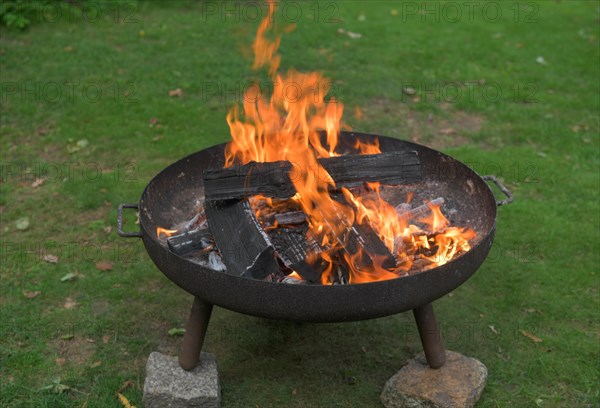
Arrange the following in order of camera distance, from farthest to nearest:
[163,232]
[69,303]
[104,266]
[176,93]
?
[176,93] < [104,266] < [69,303] < [163,232]

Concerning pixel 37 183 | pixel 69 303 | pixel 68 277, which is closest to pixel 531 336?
pixel 69 303

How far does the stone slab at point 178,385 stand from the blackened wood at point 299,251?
0.78 meters

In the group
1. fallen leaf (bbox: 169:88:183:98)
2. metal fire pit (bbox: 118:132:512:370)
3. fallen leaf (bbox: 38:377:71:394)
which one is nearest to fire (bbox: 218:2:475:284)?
metal fire pit (bbox: 118:132:512:370)

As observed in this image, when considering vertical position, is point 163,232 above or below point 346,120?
above

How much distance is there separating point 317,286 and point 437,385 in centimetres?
113

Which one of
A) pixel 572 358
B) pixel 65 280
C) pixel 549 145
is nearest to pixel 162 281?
pixel 65 280

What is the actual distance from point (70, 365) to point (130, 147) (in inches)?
108

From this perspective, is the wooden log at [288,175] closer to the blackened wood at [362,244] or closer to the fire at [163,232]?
the blackened wood at [362,244]

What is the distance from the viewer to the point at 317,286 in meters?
2.83

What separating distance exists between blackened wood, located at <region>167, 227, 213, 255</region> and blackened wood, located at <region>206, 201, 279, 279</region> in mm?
75

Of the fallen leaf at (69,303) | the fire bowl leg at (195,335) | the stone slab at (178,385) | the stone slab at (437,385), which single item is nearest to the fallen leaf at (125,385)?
the stone slab at (178,385)

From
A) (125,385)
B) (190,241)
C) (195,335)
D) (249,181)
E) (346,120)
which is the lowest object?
(125,385)

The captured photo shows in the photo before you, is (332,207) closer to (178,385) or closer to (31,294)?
(178,385)

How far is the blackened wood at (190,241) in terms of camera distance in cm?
341
